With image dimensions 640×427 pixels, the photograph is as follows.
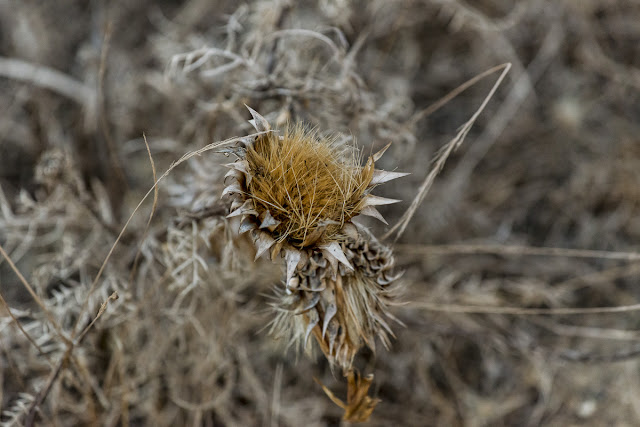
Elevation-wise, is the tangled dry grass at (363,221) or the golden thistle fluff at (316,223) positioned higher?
the golden thistle fluff at (316,223)

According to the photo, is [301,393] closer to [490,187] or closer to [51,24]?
[490,187]

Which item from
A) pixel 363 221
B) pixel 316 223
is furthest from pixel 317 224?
pixel 363 221

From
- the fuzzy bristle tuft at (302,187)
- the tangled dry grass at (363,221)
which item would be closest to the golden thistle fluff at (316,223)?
the fuzzy bristle tuft at (302,187)

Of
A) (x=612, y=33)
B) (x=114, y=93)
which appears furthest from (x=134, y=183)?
(x=612, y=33)

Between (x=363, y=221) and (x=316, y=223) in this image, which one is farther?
(x=363, y=221)

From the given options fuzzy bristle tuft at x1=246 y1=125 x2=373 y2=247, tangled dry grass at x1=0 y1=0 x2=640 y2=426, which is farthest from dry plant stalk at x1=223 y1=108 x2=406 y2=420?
tangled dry grass at x1=0 y1=0 x2=640 y2=426

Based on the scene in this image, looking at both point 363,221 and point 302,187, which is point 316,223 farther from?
point 363,221

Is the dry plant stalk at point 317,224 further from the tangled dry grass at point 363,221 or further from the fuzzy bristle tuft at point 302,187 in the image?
the tangled dry grass at point 363,221
